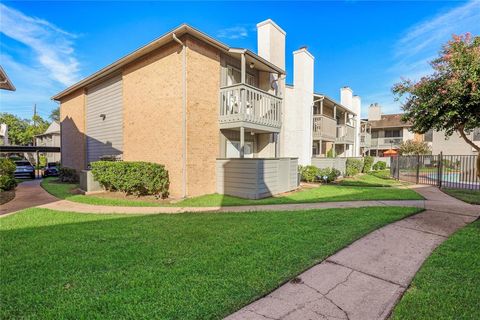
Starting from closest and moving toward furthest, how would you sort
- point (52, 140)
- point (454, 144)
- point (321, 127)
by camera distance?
point (321, 127) → point (454, 144) → point (52, 140)

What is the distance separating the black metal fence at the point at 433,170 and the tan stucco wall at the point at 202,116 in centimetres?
1256

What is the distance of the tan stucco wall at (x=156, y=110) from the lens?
33.5 feet

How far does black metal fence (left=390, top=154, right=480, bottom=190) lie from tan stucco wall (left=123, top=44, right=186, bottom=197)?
1413cm

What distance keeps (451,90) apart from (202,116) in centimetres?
804

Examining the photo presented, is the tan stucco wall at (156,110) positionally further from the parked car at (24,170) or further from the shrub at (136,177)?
the parked car at (24,170)

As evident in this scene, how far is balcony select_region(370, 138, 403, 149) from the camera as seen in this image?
4042 cm

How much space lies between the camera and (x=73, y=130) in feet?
60.3

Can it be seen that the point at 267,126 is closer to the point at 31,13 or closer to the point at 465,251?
the point at 465,251

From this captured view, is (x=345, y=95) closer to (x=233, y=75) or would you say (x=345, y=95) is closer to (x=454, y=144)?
(x=454, y=144)

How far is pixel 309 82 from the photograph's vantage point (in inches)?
707

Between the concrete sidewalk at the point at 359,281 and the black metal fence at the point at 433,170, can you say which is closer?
the concrete sidewalk at the point at 359,281

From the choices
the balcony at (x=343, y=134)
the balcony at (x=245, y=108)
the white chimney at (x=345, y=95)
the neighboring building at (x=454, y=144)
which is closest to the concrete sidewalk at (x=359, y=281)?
the balcony at (x=245, y=108)

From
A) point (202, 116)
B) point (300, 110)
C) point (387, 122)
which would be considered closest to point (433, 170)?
point (300, 110)

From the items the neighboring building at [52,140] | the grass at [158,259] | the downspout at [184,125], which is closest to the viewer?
the grass at [158,259]
